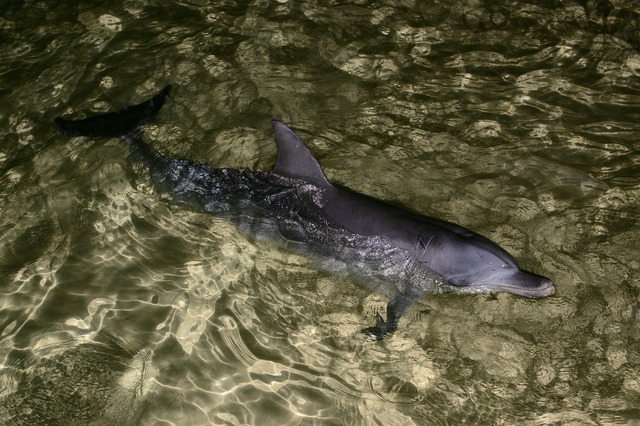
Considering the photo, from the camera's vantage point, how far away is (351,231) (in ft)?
17.8

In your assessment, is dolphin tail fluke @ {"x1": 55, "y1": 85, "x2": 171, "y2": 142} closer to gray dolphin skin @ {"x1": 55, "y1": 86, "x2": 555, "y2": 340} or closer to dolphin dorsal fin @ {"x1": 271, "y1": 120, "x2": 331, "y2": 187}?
gray dolphin skin @ {"x1": 55, "y1": 86, "x2": 555, "y2": 340}

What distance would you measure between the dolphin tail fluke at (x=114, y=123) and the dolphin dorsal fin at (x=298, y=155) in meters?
1.74

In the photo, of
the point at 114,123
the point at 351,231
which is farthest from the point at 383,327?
the point at 114,123

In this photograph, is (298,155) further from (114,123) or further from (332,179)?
(114,123)

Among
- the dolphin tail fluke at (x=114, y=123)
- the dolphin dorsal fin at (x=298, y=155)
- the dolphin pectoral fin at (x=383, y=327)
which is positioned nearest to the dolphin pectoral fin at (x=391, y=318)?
the dolphin pectoral fin at (x=383, y=327)

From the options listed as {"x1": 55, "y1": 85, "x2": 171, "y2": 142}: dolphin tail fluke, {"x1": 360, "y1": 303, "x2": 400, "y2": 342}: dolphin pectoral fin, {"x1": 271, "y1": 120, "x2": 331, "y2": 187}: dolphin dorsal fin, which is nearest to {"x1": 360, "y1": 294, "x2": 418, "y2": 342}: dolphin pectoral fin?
{"x1": 360, "y1": 303, "x2": 400, "y2": 342}: dolphin pectoral fin

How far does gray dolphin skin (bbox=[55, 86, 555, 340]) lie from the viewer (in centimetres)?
520

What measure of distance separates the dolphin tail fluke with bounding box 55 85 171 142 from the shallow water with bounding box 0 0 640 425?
0.52 ft

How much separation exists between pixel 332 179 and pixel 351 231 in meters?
0.97

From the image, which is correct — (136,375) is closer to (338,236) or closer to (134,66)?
(338,236)

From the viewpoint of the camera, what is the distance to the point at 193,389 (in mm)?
4805

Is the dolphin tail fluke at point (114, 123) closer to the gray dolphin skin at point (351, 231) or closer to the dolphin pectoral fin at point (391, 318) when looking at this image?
the gray dolphin skin at point (351, 231)

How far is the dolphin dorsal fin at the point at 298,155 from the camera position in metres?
5.69

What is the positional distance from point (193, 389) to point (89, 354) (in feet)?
3.08
